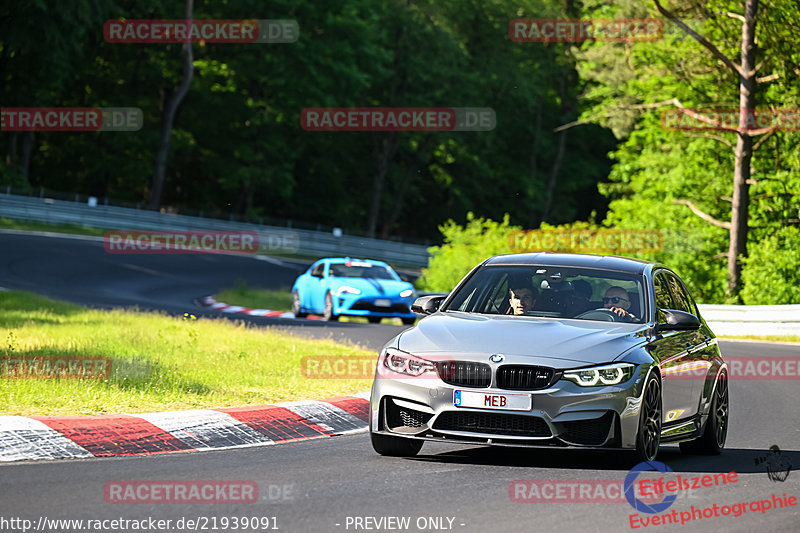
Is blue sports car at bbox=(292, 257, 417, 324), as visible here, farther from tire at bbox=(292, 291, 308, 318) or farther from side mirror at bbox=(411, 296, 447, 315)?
side mirror at bbox=(411, 296, 447, 315)

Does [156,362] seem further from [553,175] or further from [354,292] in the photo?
[553,175]

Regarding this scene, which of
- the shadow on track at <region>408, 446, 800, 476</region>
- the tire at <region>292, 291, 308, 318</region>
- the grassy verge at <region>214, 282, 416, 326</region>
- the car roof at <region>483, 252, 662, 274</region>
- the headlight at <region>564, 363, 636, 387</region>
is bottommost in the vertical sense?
the grassy verge at <region>214, 282, 416, 326</region>

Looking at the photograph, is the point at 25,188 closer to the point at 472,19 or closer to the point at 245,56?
the point at 245,56

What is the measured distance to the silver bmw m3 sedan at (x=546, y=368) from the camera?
8.90 metres

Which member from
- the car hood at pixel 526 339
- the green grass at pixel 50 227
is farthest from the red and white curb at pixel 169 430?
the green grass at pixel 50 227

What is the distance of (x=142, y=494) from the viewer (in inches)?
297

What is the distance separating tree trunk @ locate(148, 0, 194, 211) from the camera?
63491 millimetres

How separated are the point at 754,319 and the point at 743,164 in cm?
936

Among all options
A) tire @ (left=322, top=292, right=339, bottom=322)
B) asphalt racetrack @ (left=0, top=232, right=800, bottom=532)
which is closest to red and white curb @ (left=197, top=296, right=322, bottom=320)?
tire @ (left=322, top=292, right=339, bottom=322)

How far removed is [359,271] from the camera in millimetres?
30484

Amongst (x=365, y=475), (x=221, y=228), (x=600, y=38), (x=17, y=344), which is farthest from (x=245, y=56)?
(x=365, y=475)

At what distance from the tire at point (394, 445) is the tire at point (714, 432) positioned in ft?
8.31

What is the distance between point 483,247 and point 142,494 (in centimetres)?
3138

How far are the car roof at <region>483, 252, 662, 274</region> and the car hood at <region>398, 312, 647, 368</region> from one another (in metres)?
0.78
